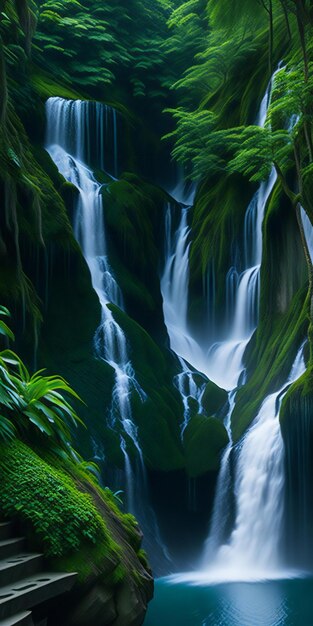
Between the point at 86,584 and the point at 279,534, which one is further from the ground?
the point at 86,584

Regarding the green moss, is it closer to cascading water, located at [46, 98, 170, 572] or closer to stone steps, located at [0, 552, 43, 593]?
cascading water, located at [46, 98, 170, 572]

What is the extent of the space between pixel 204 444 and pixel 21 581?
30.1ft

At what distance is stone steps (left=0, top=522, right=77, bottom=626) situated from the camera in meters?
3.23

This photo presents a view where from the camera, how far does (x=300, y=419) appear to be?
11047mm

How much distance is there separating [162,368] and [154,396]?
1.15 metres

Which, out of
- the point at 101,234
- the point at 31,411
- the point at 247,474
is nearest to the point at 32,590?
the point at 31,411

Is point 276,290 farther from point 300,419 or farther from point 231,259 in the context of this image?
point 300,419

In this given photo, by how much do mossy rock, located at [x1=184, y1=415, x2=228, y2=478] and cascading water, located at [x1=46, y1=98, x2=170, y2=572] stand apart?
1169 millimetres

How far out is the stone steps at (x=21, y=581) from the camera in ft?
10.6

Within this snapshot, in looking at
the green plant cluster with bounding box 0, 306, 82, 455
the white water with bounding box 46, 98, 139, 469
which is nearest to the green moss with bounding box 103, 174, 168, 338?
the white water with bounding box 46, 98, 139, 469

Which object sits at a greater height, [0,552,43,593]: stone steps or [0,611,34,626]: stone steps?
[0,552,43,593]: stone steps

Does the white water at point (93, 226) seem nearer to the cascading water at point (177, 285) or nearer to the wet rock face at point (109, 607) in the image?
the cascading water at point (177, 285)

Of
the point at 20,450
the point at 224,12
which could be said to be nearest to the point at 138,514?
the point at 20,450

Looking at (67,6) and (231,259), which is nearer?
(231,259)
